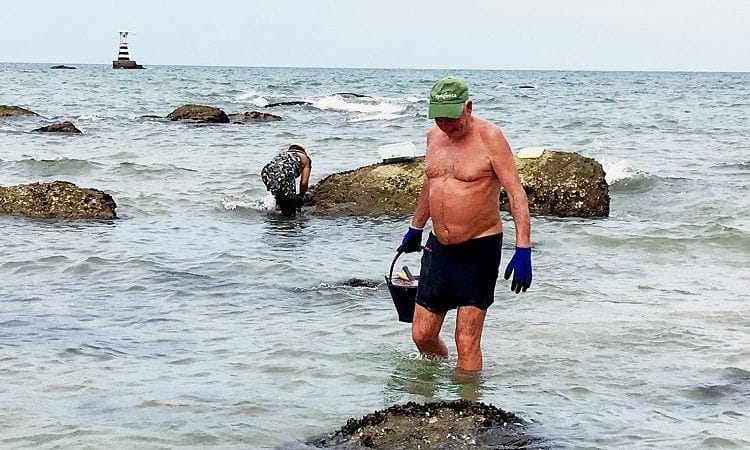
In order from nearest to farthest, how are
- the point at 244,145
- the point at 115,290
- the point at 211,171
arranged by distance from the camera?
1. the point at 115,290
2. the point at 211,171
3. the point at 244,145

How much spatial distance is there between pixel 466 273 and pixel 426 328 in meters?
0.50

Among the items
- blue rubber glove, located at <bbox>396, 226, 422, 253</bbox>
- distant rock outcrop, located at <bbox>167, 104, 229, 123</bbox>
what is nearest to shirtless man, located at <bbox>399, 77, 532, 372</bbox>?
blue rubber glove, located at <bbox>396, 226, 422, 253</bbox>

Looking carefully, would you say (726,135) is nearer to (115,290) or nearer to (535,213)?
(535,213)

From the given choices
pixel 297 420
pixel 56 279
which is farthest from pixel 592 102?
pixel 297 420

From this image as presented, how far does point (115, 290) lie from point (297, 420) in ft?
12.8

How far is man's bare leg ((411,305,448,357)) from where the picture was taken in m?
6.18

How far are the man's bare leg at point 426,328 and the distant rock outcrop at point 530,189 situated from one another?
22.0 ft

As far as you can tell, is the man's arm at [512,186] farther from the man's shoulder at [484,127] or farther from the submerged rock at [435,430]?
the submerged rock at [435,430]

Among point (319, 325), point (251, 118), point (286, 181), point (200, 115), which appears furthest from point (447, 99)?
point (251, 118)

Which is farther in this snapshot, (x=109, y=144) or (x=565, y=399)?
(x=109, y=144)

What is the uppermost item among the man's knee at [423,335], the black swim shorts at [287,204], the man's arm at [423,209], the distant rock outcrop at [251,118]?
Answer: the man's arm at [423,209]

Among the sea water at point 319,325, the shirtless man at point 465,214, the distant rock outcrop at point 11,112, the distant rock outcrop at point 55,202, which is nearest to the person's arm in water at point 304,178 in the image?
the sea water at point 319,325

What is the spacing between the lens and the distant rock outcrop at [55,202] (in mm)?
12688

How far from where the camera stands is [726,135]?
90.1 feet
